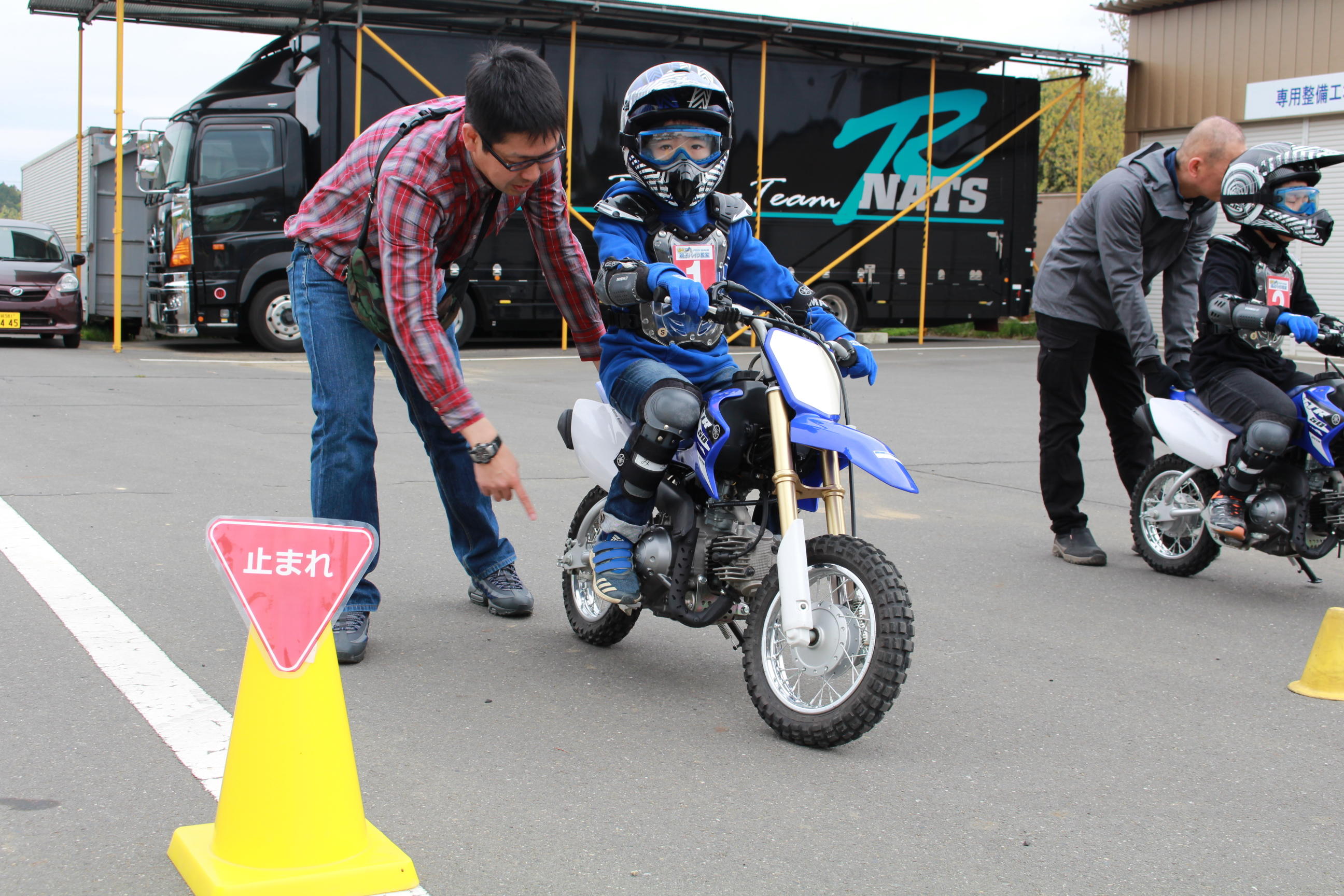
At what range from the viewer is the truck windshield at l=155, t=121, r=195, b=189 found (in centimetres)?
1625

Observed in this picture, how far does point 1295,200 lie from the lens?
5496mm

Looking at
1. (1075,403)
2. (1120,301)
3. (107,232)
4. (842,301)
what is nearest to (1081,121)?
(842,301)

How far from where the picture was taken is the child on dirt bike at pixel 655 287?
383cm

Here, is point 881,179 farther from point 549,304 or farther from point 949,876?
point 949,876

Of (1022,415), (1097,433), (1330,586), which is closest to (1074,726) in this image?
(1330,586)

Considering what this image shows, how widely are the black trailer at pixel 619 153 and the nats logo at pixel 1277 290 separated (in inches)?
488

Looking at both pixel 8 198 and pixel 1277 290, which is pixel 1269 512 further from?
pixel 8 198

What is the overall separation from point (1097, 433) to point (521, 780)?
8.62 meters

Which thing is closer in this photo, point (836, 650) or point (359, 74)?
point (836, 650)

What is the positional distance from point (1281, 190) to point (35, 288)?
50.4 feet

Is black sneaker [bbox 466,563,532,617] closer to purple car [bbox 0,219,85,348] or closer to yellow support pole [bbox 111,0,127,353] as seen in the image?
yellow support pole [bbox 111,0,127,353]

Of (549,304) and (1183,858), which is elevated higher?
(549,304)

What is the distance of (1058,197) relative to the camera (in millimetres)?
27484

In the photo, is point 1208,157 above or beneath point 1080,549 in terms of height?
above
